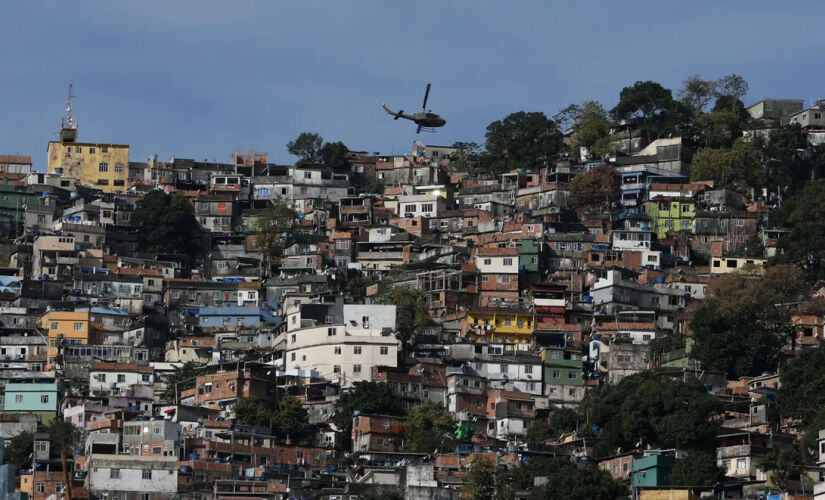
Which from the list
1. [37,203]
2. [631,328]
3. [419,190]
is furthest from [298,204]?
[631,328]

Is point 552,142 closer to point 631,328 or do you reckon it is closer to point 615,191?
point 615,191

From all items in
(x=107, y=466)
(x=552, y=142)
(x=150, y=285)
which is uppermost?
(x=552, y=142)

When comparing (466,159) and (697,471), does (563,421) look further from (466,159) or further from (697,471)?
(466,159)

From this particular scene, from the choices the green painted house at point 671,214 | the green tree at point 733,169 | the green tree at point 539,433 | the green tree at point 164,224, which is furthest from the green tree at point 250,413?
the green tree at point 733,169

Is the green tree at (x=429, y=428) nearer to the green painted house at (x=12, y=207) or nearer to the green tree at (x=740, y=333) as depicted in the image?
the green tree at (x=740, y=333)

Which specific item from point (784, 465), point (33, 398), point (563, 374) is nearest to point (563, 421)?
point (563, 374)

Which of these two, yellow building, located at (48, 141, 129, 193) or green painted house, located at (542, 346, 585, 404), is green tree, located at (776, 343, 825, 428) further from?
yellow building, located at (48, 141, 129, 193)
